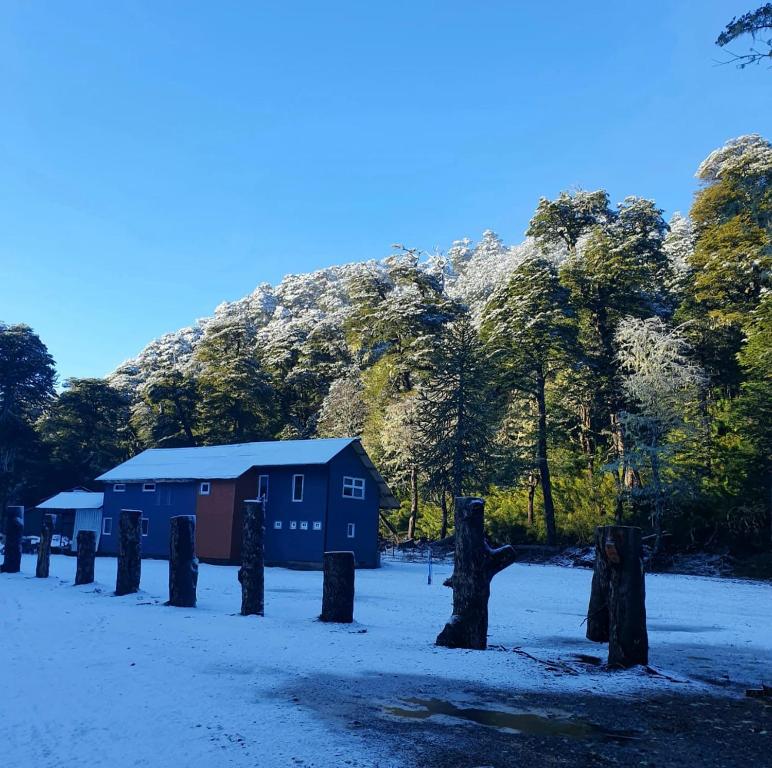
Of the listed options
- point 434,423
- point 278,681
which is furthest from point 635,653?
point 434,423

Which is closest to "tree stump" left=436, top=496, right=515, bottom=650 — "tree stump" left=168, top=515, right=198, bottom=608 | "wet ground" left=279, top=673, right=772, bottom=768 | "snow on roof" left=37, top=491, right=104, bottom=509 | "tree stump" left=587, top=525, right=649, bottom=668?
"tree stump" left=587, top=525, right=649, bottom=668

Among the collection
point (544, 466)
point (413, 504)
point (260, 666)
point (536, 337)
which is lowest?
point (260, 666)

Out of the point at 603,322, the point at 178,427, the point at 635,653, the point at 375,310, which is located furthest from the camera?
the point at 178,427

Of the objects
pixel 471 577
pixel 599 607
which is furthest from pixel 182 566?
pixel 599 607

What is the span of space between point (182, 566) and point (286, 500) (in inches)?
807

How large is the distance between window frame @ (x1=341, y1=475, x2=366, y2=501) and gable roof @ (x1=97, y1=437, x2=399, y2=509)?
943 mm

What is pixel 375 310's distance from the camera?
55250 millimetres

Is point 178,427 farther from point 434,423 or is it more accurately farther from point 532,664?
point 532,664

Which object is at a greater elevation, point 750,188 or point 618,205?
point 618,205

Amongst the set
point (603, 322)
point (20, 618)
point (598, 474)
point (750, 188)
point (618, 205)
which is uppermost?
point (618, 205)

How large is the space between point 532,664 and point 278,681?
360cm

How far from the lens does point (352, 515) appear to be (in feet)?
116

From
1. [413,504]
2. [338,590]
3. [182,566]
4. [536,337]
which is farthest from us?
[413,504]

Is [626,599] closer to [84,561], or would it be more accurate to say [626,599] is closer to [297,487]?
[84,561]
